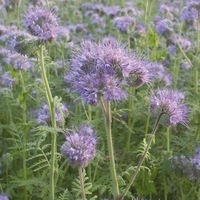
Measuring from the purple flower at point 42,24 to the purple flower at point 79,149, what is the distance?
0.69 meters

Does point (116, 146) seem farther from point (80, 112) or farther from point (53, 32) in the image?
point (53, 32)

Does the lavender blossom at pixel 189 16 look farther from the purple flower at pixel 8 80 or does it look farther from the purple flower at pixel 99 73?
the purple flower at pixel 99 73

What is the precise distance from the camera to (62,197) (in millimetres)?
3283

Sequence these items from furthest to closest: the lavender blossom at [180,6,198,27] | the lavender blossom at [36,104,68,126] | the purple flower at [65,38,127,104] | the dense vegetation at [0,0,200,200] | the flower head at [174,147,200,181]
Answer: the lavender blossom at [180,6,198,27] → the flower head at [174,147,200,181] → the lavender blossom at [36,104,68,126] → the dense vegetation at [0,0,200,200] → the purple flower at [65,38,127,104]

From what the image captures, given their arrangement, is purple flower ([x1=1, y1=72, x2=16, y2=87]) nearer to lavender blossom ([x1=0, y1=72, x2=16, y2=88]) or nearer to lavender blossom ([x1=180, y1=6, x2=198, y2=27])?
lavender blossom ([x1=0, y1=72, x2=16, y2=88])

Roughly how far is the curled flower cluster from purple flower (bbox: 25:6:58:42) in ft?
1.49

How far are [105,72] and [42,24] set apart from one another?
2.74ft

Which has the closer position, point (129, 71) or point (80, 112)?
point (129, 71)

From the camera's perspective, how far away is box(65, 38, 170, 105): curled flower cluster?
2.63m

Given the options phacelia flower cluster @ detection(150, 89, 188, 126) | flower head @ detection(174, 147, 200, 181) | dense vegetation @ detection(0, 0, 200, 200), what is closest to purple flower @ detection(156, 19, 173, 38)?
dense vegetation @ detection(0, 0, 200, 200)

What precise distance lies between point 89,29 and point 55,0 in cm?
128

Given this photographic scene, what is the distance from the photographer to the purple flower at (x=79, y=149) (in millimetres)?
2795

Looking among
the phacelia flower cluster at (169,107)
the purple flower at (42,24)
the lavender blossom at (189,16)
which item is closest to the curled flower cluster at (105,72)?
the phacelia flower cluster at (169,107)

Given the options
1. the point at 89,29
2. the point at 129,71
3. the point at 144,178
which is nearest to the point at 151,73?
the point at 129,71
